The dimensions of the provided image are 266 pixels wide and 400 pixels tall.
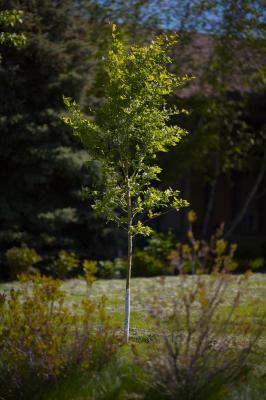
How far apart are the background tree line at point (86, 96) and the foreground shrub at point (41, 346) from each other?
27.1 feet

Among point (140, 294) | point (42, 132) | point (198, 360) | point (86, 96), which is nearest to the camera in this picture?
point (198, 360)

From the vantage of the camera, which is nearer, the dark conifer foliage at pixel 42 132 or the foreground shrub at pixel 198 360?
the foreground shrub at pixel 198 360

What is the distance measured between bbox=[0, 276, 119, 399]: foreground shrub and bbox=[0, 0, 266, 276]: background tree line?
8.26 meters

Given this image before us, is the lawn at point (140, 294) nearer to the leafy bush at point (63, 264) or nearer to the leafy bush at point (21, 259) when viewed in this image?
the leafy bush at point (63, 264)

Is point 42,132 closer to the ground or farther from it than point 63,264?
farther from it

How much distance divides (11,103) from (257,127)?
947cm

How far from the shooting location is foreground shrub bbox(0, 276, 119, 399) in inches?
228

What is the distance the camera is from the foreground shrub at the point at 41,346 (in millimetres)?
5785

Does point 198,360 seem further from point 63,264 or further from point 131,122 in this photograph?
point 63,264

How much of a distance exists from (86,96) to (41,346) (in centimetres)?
1172

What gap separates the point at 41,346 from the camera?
5.62 meters

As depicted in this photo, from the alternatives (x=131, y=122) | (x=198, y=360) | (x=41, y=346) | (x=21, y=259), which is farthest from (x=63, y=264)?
(x=198, y=360)

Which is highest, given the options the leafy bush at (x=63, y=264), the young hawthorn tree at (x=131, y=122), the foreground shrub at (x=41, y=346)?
the young hawthorn tree at (x=131, y=122)

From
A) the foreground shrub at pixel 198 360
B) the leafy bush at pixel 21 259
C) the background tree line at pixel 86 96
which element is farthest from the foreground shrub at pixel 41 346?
the leafy bush at pixel 21 259
